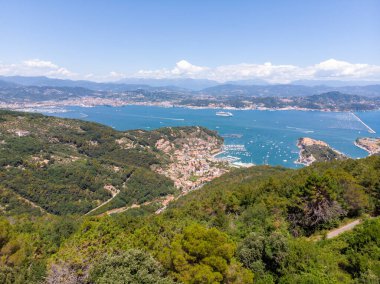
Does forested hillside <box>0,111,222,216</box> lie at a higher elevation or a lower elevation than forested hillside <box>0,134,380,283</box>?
lower

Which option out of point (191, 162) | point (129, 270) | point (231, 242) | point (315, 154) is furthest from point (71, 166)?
Result: point (315, 154)

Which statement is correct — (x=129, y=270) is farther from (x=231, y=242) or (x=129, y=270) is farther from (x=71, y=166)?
(x=71, y=166)

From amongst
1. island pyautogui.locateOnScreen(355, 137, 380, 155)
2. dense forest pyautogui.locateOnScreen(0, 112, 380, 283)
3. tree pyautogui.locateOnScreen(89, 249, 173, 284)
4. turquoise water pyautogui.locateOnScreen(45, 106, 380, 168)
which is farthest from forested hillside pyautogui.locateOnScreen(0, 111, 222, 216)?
island pyautogui.locateOnScreen(355, 137, 380, 155)

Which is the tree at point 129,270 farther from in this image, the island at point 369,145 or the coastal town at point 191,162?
the island at point 369,145

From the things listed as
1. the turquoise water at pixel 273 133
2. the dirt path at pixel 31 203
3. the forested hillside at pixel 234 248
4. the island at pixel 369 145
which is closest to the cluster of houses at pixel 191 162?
the turquoise water at pixel 273 133

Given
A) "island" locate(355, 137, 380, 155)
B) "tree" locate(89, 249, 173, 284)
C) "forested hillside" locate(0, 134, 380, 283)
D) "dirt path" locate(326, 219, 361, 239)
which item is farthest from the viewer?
"island" locate(355, 137, 380, 155)

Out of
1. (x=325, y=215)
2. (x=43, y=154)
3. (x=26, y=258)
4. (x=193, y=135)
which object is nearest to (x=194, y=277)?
(x=26, y=258)

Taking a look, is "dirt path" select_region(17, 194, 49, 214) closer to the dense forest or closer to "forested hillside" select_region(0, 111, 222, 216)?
"forested hillside" select_region(0, 111, 222, 216)

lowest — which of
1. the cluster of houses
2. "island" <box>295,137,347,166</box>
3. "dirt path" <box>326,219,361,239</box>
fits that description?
the cluster of houses
